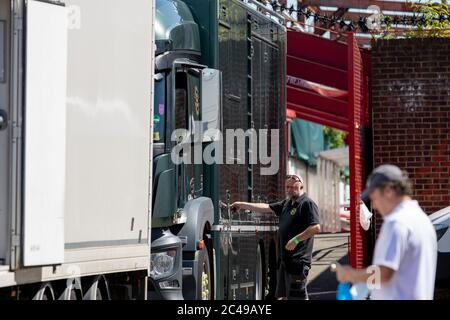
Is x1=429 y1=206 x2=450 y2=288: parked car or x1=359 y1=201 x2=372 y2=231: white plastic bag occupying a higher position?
x1=359 y1=201 x2=372 y2=231: white plastic bag

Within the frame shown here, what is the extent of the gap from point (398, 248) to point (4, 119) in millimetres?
3420

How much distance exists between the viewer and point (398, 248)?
6781mm

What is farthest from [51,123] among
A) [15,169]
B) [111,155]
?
[111,155]

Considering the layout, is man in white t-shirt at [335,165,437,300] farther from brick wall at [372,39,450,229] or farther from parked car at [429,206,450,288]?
brick wall at [372,39,450,229]

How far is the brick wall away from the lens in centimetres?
1919

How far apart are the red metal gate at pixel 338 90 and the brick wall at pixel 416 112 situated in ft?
1.10

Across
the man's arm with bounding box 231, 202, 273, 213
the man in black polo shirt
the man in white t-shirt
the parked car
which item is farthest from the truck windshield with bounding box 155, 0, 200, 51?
the man in white t-shirt

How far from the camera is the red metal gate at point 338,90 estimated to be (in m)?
18.8

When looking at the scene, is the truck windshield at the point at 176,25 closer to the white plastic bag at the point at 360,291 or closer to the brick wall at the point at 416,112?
the brick wall at the point at 416,112

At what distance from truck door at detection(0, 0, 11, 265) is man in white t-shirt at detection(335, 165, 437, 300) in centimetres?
292

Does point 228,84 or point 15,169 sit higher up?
point 228,84
